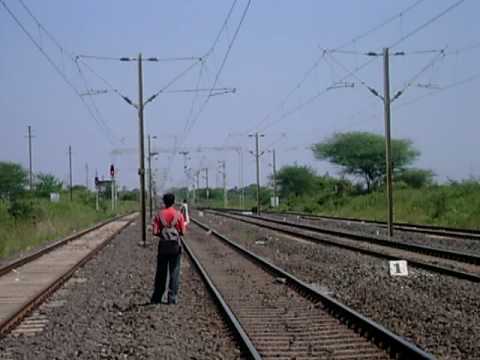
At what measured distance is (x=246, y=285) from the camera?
20.8 meters

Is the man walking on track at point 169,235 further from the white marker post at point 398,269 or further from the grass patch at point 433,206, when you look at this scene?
the grass patch at point 433,206

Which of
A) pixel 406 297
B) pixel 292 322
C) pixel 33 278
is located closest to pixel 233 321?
pixel 292 322

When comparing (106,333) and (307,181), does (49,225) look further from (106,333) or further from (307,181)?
(307,181)

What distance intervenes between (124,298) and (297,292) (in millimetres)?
3583

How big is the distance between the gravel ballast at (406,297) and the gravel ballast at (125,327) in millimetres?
2641

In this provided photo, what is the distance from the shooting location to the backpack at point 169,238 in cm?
1595

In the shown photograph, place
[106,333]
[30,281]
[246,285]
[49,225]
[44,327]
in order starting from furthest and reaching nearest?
[49,225] < [30,281] < [246,285] < [44,327] < [106,333]

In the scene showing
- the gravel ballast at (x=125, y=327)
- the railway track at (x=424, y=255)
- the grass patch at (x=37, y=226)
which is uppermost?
→ the grass patch at (x=37, y=226)

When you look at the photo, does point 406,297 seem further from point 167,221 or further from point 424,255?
point 424,255

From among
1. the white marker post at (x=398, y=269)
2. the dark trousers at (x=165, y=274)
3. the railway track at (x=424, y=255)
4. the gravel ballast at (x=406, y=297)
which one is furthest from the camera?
the railway track at (x=424, y=255)

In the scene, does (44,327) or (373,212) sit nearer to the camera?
(44,327)

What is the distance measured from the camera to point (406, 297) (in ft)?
56.1

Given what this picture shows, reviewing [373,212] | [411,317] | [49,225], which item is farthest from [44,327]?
[373,212]

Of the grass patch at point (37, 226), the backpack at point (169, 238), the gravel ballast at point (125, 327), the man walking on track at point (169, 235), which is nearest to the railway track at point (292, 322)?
the gravel ballast at point (125, 327)
